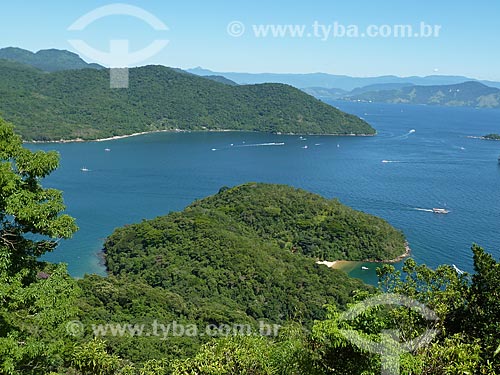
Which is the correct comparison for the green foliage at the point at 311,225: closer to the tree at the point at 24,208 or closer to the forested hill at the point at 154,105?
the tree at the point at 24,208

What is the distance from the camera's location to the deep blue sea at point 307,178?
40.2 m

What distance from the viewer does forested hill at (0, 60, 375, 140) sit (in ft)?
320

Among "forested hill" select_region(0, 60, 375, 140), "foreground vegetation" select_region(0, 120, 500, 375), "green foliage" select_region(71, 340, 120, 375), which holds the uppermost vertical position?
"forested hill" select_region(0, 60, 375, 140)

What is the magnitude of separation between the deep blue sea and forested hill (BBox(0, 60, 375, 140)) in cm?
789

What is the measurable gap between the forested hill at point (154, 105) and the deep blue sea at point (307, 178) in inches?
311

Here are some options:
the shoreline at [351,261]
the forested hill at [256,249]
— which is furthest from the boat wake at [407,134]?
the shoreline at [351,261]

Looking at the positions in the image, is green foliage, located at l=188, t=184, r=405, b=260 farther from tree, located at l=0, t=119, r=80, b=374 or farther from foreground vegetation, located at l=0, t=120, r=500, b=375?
tree, located at l=0, t=119, r=80, b=374

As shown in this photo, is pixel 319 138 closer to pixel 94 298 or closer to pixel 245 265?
pixel 245 265

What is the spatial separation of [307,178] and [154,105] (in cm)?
6246

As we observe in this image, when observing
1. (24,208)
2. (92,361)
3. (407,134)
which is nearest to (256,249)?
(92,361)

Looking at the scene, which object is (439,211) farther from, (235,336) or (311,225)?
(235,336)

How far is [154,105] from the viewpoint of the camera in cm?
11475

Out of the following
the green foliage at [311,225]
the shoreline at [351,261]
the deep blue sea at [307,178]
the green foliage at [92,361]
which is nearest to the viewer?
the green foliage at [92,361]

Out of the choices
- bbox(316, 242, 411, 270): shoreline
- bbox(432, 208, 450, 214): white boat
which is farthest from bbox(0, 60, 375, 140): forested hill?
bbox(316, 242, 411, 270): shoreline
